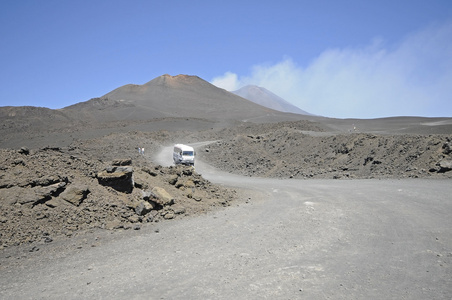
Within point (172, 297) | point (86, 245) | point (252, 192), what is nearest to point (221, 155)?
point (252, 192)

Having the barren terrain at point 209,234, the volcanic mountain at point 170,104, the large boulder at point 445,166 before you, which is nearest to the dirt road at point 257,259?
the barren terrain at point 209,234

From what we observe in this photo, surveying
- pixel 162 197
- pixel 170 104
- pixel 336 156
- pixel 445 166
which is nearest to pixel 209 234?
pixel 162 197

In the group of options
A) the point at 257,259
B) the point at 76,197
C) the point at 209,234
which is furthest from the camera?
the point at 76,197

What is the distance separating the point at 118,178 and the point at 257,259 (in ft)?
23.0

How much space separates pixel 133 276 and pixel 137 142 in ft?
140

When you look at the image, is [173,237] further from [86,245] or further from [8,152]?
[8,152]

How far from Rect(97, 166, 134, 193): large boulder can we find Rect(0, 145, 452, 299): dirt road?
2417 mm

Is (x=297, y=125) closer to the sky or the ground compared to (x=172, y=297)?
closer to the sky

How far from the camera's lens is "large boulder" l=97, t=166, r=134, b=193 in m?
12.5

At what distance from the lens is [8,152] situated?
12.2 metres

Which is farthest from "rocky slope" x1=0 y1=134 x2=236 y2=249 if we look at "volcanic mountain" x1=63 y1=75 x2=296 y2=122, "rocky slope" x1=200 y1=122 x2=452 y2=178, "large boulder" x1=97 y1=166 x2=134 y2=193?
"volcanic mountain" x1=63 y1=75 x2=296 y2=122

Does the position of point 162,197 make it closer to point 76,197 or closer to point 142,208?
point 142,208

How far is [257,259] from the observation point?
7.93m

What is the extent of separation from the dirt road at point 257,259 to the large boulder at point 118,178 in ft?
7.93
